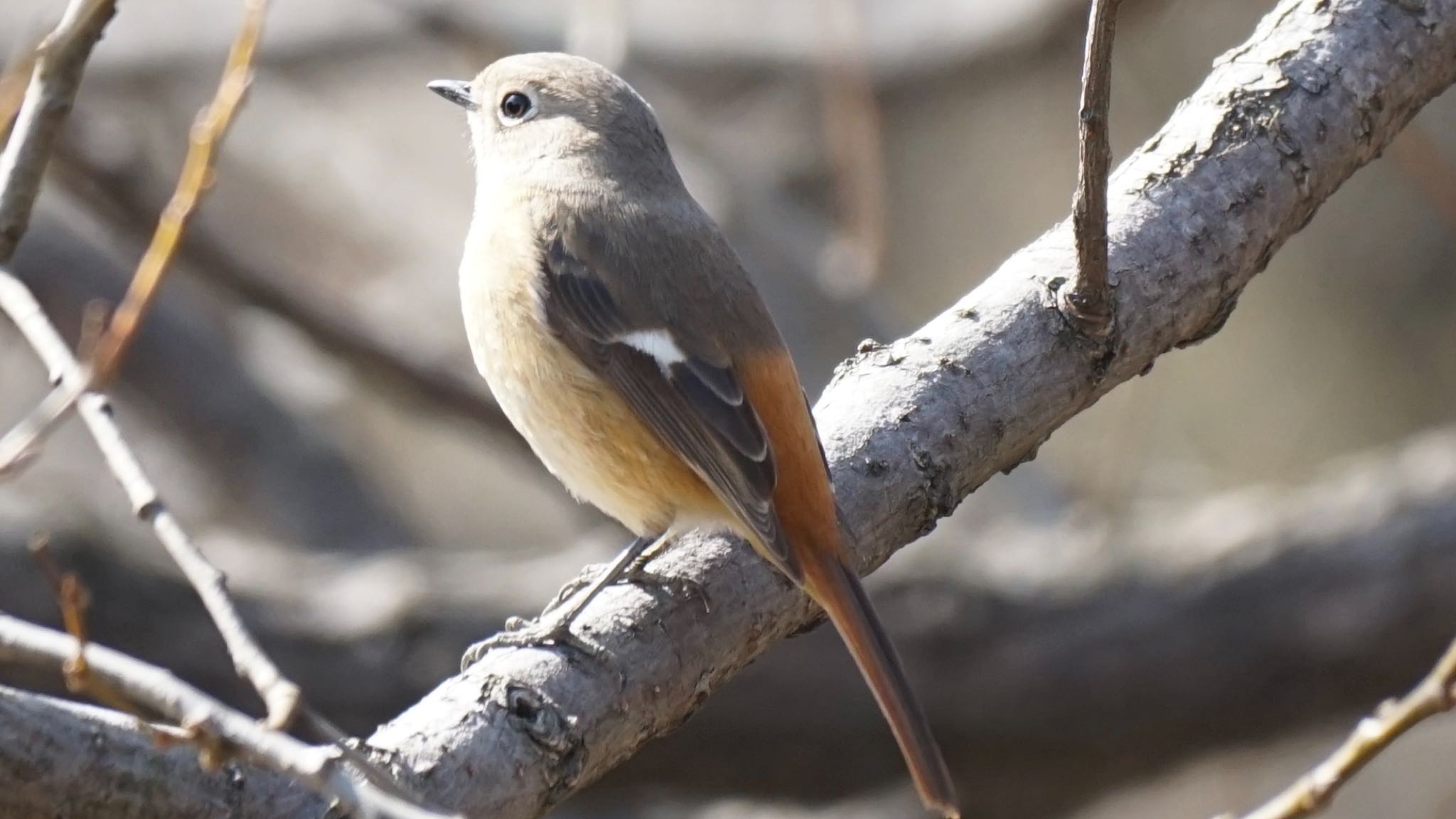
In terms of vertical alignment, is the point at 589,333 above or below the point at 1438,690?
above

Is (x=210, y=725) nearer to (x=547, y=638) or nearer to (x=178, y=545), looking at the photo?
(x=178, y=545)

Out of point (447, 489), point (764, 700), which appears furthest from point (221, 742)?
point (447, 489)

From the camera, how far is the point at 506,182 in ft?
12.1

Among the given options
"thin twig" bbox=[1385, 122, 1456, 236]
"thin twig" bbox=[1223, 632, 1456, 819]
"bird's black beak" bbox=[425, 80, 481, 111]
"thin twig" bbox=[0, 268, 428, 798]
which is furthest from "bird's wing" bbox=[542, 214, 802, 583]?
"thin twig" bbox=[1385, 122, 1456, 236]

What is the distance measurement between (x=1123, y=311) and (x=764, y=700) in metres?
2.28

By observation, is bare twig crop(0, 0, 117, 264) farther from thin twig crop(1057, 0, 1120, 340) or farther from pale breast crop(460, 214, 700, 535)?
thin twig crop(1057, 0, 1120, 340)

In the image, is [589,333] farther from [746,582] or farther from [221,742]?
[221,742]

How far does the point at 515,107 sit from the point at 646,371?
1074 mm

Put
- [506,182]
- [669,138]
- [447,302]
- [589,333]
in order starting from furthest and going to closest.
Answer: [447,302] → [669,138] → [506,182] → [589,333]

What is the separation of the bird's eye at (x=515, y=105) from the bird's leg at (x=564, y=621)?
1.32 meters

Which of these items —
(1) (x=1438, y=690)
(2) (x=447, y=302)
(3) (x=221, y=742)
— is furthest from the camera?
(2) (x=447, y=302)

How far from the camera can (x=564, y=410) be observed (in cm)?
320

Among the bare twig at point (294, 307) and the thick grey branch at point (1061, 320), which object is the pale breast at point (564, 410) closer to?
the thick grey branch at point (1061, 320)

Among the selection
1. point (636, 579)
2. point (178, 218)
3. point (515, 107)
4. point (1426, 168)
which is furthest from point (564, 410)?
point (1426, 168)
